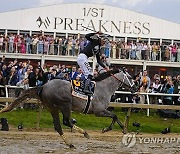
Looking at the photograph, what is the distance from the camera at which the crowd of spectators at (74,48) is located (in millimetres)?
28016

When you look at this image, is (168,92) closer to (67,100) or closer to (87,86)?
(87,86)

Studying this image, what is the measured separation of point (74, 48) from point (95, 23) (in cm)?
982

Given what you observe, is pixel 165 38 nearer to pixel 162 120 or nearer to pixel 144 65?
pixel 144 65

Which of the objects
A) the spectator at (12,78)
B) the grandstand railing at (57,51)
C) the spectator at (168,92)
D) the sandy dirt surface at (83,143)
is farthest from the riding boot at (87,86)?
the grandstand railing at (57,51)

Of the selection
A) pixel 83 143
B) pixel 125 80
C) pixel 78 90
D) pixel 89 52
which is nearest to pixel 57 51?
pixel 83 143

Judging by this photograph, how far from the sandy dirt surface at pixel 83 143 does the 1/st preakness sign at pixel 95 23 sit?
21.6 m

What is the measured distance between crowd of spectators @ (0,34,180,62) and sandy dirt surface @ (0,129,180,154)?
1225cm

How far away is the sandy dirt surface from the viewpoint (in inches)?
453

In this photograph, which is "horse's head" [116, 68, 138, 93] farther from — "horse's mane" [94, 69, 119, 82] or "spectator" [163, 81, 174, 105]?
"spectator" [163, 81, 174, 105]

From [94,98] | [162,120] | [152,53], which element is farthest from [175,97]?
[152,53]

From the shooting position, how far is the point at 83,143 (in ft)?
43.3

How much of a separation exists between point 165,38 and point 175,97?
1973 centimetres

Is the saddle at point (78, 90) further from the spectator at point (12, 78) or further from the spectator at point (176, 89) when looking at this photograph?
the spectator at point (176, 89)

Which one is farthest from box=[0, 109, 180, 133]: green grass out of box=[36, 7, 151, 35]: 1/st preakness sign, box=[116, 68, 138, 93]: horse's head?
box=[36, 7, 151, 35]: 1/st preakness sign
